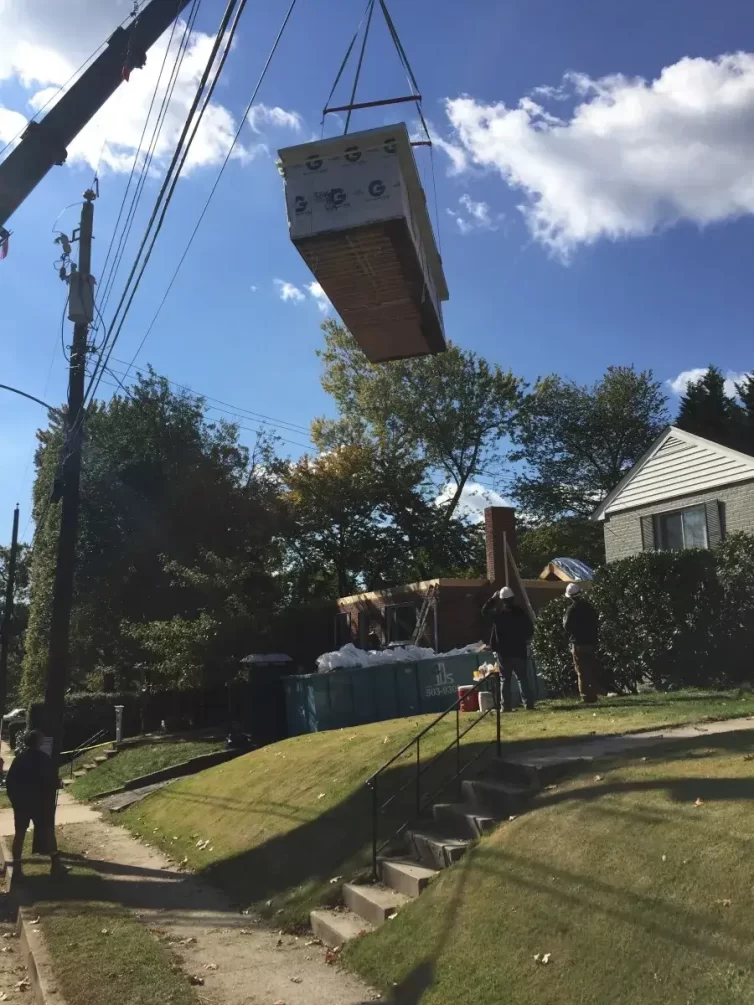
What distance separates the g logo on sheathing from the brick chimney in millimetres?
15771

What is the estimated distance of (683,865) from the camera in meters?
5.17

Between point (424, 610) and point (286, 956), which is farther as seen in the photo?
point (424, 610)

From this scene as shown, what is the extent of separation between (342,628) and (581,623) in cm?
1589

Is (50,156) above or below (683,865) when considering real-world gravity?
above

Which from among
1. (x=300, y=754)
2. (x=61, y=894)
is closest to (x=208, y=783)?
(x=300, y=754)

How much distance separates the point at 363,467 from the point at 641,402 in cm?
2178

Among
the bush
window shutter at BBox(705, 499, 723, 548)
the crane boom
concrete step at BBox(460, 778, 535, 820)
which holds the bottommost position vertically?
concrete step at BBox(460, 778, 535, 820)

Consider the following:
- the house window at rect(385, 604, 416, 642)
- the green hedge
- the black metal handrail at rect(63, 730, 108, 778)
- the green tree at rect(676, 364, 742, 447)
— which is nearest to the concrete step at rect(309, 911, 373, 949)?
the green hedge

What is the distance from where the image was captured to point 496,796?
24.6ft

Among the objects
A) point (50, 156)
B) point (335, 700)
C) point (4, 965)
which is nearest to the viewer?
point (4, 965)

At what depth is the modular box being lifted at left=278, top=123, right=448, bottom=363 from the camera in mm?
7160

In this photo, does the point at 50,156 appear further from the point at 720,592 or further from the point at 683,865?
the point at 720,592

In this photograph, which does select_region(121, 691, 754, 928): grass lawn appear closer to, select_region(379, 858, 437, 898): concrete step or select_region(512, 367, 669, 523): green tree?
select_region(379, 858, 437, 898): concrete step

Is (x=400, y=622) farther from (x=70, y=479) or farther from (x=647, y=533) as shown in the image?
(x=70, y=479)
